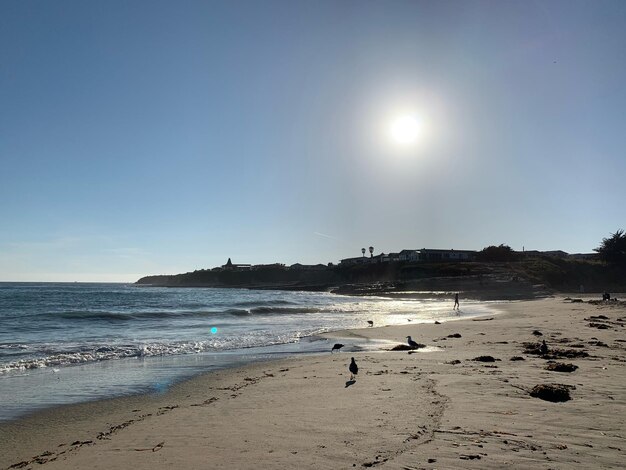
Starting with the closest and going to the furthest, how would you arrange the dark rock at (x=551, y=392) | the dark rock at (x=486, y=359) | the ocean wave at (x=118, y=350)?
the dark rock at (x=551, y=392) → the dark rock at (x=486, y=359) → the ocean wave at (x=118, y=350)

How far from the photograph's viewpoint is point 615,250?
7894 cm

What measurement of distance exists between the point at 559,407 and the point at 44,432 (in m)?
8.26

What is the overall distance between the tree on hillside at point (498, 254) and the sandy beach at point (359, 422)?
89.1 m

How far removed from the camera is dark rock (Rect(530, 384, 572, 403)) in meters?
7.01

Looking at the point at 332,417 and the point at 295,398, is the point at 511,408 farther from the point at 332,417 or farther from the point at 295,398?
the point at 295,398

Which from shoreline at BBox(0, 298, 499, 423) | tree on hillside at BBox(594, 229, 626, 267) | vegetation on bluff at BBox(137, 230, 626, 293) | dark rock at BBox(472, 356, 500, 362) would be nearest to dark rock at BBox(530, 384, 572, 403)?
dark rock at BBox(472, 356, 500, 362)

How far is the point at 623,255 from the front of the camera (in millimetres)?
78188

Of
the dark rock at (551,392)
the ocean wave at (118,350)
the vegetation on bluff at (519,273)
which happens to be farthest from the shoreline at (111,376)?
the vegetation on bluff at (519,273)

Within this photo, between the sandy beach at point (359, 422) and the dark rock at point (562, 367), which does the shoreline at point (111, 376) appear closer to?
the sandy beach at point (359, 422)

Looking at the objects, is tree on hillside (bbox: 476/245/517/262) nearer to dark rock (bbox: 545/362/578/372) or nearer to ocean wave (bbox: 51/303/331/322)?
ocean wave (bbox: 51/303/331/322)

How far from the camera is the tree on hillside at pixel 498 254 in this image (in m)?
93.9

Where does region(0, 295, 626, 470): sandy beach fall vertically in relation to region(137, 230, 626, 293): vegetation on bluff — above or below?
below

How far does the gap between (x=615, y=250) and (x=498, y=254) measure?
2188 centimetres

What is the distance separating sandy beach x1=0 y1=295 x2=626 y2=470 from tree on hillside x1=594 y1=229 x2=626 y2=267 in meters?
82.1
